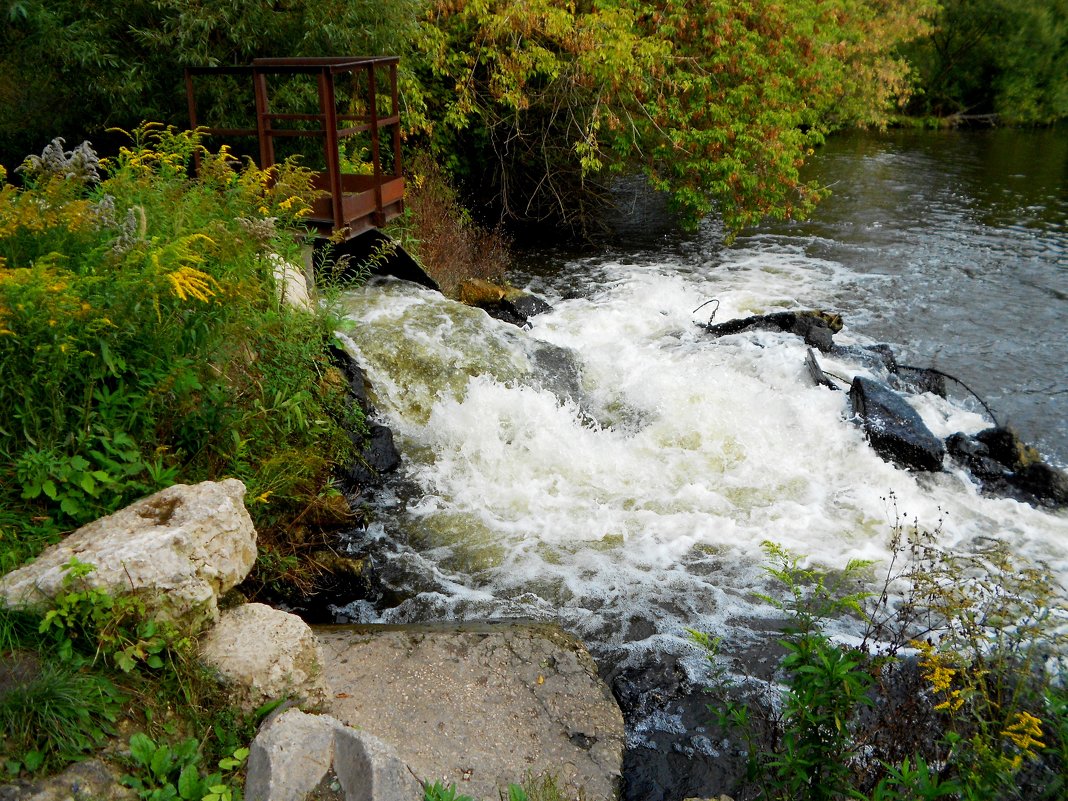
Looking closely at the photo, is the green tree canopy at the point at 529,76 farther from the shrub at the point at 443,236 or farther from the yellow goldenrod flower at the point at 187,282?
the yellow goldenrod flower at the point at 187,282

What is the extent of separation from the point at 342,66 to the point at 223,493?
550cm

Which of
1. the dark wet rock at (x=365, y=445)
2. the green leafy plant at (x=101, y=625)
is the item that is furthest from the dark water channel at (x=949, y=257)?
→ the green leafy plant at (x=101, y=625)

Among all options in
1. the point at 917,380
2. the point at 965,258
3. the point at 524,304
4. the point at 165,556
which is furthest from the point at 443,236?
the point at 965,258

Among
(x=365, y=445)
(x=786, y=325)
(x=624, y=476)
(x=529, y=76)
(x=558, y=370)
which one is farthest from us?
(x=529, y=76)

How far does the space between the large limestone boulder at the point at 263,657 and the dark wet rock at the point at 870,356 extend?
25.7 ft

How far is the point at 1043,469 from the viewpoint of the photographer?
7551mm

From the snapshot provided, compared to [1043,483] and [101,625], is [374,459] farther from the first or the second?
[1043,483]

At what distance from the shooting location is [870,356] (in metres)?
10.1

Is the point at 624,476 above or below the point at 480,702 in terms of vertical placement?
below

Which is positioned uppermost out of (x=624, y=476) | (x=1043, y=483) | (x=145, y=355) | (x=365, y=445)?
(x=145, y=355)

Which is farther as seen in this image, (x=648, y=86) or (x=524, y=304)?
(x=648, y=86)

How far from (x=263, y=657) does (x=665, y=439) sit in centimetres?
502

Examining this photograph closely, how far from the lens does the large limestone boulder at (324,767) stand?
3.22 m

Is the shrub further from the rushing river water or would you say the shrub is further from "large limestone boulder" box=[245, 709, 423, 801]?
"large limestone boulder" box=[245, 709, 423, 801]
